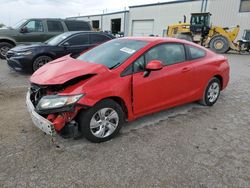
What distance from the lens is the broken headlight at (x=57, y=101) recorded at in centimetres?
295

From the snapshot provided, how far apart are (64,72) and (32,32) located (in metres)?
8.24

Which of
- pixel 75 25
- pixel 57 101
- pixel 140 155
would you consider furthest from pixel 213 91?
pixel 75 25

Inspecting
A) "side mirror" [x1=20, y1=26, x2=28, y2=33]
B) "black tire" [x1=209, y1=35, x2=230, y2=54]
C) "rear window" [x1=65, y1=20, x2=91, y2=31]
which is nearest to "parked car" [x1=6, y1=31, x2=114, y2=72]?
"side mirror" [x1=20, y1=26, x2=28, y2=33]

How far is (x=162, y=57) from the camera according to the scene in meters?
4.02

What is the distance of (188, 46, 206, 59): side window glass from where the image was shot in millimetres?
4527

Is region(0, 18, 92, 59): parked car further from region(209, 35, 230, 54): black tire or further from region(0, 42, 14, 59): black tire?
region(209, 35, 230, 54): black tire

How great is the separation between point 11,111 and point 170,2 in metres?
28.1

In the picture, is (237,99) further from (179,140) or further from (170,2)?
(170,2)

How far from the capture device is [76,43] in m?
8.04

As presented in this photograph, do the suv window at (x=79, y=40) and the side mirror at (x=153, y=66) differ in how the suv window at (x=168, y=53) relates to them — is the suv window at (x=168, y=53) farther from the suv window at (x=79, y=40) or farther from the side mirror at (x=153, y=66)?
the suv window at (x=79, y=40)

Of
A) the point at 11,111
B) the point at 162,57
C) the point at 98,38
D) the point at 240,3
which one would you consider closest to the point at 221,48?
the point at 240,3

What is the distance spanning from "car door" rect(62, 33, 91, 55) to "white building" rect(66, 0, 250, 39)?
1992cm

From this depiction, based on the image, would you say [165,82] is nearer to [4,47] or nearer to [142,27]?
[4,47]

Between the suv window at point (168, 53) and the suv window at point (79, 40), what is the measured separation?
4.62 meters
